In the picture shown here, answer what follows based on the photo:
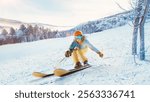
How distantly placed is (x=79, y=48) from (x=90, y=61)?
0.17 m

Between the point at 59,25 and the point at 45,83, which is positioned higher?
the point at 59,25


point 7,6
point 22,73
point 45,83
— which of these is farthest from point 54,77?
point 7,6

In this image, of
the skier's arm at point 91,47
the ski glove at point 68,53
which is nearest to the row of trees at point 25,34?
the ski glove at point 68,53

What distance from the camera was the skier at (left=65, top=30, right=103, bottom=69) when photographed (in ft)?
11.2

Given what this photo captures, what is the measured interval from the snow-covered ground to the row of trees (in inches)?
2.1

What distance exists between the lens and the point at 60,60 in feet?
11.6

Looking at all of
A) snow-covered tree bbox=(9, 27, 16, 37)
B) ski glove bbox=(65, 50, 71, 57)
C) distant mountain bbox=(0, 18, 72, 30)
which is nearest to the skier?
ski glove bbox=(65, 50, 71, 57)

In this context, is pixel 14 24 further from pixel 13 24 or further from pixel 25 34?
pixel 25 34

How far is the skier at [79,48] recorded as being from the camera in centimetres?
341

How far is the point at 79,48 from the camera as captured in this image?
3.42 metres

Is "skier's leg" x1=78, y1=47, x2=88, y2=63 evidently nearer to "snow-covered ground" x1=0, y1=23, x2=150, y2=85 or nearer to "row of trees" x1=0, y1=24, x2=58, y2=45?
"snow-covered ground" x1=0, y1=23, x2=150, y2=85

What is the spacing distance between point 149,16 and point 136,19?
0.12 metres

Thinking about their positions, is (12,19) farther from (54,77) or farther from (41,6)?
(54,77)

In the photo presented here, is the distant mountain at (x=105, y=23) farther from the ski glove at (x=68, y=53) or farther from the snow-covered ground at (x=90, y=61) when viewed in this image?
the ski glove at (x=68, y=53)
